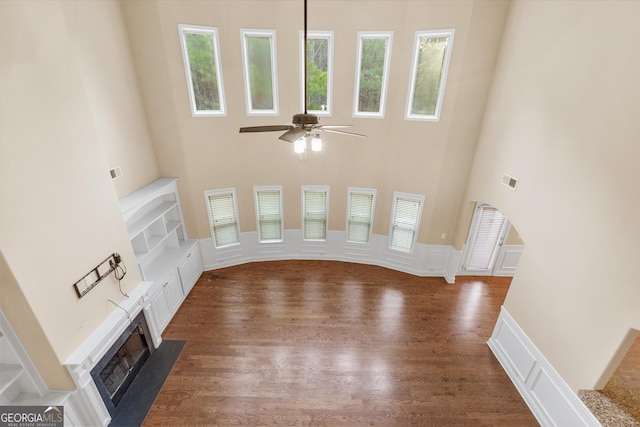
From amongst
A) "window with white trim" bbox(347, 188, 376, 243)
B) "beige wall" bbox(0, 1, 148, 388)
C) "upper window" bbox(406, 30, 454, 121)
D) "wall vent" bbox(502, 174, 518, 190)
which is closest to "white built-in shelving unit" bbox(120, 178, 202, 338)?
"beige wall" bbox(0, 1, 148, 388)

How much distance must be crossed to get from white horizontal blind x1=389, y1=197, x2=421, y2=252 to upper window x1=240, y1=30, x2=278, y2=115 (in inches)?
149

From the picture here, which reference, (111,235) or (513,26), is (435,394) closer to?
(111,235)

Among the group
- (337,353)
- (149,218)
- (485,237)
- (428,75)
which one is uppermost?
(428,75)

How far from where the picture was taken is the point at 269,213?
7551mm

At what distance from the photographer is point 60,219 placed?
318 cm

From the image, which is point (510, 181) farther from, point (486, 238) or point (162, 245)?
point (162, 245)

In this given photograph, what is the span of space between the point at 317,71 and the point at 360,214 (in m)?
3.62

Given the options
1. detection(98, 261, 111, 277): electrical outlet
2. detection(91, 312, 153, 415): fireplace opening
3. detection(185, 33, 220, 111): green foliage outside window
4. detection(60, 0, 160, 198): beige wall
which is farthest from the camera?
detection(185, 33, 220, 111): green foliage outside window

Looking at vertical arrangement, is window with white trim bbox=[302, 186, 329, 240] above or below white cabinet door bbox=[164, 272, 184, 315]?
above

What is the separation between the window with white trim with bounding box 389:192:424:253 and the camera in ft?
22.5

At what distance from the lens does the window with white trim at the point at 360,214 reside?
7.21 metres

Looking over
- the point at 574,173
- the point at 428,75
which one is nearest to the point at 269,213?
the point at 428,75

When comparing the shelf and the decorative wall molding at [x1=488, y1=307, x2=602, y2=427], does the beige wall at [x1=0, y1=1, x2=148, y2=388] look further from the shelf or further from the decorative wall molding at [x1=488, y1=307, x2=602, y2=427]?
the decorative wall molding at [x1=488, y1=307, x2=602, y2=427]

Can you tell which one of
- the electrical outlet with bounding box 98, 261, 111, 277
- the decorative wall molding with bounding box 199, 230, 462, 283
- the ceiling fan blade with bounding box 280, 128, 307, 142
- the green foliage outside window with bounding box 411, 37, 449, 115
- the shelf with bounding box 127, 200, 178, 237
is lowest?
the decorative wall molding with bounding box 199, 230, 462, 283
